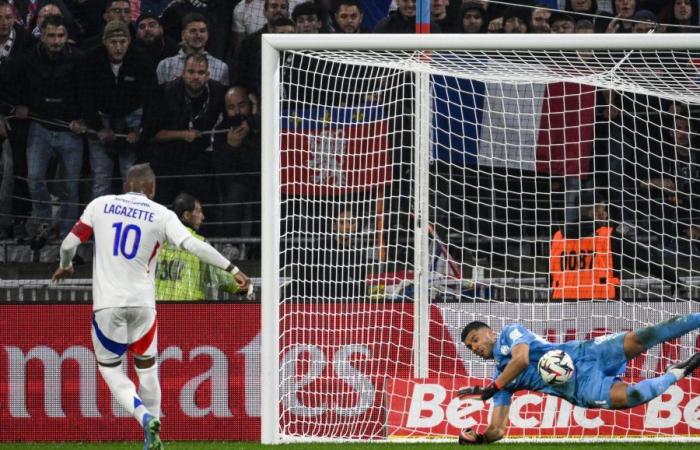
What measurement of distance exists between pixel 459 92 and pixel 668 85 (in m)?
1.76

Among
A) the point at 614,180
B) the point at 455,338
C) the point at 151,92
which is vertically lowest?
the point at 455,338

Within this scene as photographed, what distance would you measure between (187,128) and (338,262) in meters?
2.31

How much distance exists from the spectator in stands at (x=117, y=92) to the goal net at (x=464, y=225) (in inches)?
60.1

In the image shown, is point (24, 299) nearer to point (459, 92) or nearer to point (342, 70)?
point (342, 70)

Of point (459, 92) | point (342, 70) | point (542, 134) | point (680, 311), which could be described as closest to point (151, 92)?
point (342, 70)

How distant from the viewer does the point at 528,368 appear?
7812 mm

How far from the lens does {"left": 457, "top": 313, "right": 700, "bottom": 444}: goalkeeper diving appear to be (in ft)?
25.0

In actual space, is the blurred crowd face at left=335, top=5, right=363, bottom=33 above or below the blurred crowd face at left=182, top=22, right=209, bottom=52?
above

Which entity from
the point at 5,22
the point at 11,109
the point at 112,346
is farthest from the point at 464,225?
the point at 5,22

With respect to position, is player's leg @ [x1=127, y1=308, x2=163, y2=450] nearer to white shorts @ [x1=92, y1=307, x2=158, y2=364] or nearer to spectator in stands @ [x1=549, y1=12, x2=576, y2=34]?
white shorts @ [x1=92, y1=307, x2=158, y2=364]

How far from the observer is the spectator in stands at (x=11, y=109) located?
1073 centimetres

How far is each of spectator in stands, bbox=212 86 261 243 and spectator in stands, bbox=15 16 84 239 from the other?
1329mm

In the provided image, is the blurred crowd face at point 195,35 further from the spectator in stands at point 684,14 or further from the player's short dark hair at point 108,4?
the spectator in stands at point 684,14

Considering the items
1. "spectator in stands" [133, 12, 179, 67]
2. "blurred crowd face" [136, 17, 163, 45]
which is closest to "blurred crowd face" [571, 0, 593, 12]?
"spectator in stands" [133, 12, 179, 67]
